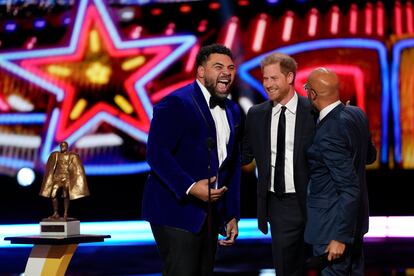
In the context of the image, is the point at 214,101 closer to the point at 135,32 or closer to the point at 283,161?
the point at 283,161

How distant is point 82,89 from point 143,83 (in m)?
0.60

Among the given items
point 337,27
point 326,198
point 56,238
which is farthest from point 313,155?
point 337,27

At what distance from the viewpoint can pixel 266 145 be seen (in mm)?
4246

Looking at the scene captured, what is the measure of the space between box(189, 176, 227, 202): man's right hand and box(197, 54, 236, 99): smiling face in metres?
0.40

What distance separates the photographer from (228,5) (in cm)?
806

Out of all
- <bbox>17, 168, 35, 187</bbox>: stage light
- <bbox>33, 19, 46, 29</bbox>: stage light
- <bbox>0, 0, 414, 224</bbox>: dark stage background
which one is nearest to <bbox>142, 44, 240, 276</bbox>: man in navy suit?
<bbox>0, 0, 414, 224</bbox>: dark stage background

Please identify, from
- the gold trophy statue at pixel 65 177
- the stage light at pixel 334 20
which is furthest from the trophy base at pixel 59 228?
the stage light at pixel 334 20

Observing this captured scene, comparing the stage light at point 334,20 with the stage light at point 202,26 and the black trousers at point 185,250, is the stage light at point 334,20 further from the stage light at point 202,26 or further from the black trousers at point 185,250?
the black trousers at point 185,250

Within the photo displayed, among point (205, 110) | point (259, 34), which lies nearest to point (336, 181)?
point (205, 110)

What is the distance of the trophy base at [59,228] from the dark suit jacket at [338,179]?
6.19 feet

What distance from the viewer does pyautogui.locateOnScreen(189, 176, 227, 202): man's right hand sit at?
3630 millimetres

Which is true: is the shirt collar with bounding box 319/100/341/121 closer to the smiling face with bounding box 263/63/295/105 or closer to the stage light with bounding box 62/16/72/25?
the smiling face with bounding box 263/63/295/105

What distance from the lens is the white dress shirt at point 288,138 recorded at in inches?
164

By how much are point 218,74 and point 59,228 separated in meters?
1.81
